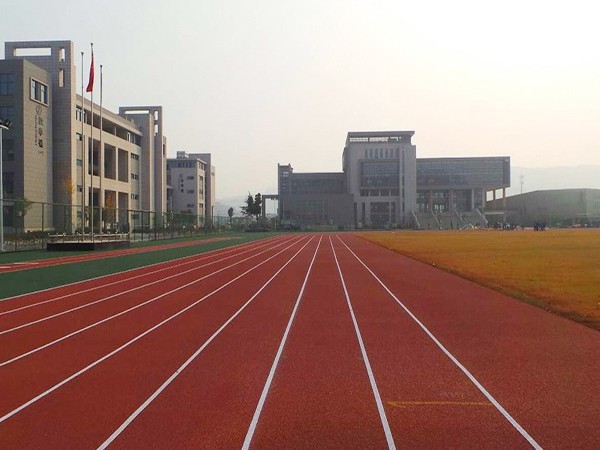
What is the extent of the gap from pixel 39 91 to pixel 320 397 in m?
50.3

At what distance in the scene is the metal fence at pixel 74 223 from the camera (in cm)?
2905

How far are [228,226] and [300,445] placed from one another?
273 feet

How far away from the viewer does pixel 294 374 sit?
19.3 feet

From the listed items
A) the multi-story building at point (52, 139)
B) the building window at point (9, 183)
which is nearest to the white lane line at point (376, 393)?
the multi-story building at point (52, 139)

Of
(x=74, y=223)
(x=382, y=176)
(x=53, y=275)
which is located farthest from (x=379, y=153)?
(x=53, y=275)

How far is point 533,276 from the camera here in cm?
1563

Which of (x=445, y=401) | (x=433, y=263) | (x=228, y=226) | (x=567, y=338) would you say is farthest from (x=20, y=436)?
(x=228, y=226)

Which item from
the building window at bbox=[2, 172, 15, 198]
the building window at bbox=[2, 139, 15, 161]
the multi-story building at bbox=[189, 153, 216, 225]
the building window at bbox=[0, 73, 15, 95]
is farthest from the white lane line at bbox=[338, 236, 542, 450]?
the multi-story building at bbox=[189, 153, 216, 225]

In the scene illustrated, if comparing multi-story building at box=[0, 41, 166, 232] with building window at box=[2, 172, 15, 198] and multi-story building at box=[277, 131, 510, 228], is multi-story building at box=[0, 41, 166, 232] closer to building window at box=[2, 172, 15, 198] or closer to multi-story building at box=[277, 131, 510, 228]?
building window at box=[2, 172, 15, 198]

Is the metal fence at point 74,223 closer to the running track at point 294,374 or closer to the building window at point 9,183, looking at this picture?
the building window at point 9,183

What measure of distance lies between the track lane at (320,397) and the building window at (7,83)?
45384 millimetres

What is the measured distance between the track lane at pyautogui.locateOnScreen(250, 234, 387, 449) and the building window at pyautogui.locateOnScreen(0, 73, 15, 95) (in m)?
45.4

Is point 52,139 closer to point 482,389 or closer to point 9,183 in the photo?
point 9,183

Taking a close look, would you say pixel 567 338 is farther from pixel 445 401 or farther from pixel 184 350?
pixel 184 350
